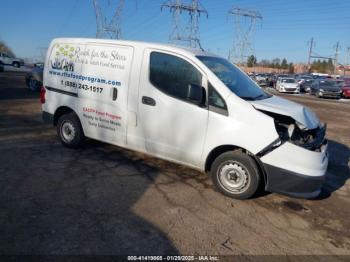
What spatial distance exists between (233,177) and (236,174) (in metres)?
0.06

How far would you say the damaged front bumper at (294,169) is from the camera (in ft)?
14.0

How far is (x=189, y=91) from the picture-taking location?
4.54 m

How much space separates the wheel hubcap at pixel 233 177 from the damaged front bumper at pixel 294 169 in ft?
1.05

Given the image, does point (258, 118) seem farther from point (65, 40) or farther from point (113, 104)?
point (65, 40)

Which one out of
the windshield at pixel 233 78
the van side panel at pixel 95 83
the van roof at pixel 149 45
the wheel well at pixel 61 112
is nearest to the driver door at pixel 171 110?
the van roof at pixel 149 45

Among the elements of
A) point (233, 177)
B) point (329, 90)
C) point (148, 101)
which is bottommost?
point (329, 90)

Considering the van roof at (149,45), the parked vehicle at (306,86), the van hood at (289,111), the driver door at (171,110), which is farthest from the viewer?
the parked vehicle at (306,86)

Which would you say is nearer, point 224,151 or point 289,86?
point 224,151

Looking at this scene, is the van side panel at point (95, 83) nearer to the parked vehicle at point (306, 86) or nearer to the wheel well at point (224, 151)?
the wheel well at point (224, 151)

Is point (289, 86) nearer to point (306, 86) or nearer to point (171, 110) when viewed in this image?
point (306, 86)

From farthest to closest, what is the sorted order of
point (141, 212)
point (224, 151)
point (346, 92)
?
point (346, 92), point (224, 151), point (141, 212)

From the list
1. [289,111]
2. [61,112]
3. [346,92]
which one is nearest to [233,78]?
[289,111]

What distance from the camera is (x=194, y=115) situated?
4.73 m

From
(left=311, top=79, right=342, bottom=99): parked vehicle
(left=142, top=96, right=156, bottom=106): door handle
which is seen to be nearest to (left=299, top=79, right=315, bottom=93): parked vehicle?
(left=311, top=79, right=342, bottom=99): parked vehicle
